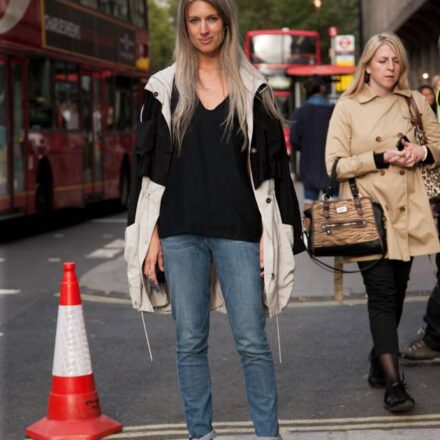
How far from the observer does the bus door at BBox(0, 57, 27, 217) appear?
16.6m

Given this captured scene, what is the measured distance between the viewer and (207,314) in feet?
16.7

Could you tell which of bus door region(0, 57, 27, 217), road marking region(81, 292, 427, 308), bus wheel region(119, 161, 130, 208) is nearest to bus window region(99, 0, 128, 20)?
bus wheel region(119, 161, 130, 208)

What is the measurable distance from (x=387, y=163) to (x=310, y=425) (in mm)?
1336

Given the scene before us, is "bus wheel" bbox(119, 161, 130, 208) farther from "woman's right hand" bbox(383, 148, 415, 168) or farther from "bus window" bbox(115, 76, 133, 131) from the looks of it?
"woman's right hand" bbox(383, 148, 415, 168)

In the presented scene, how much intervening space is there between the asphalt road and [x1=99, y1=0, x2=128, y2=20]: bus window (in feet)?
33.7

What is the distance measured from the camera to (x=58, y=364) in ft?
19.4

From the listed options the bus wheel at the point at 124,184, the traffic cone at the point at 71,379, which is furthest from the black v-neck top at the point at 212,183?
Result: the bus wheel at the point at 124,184

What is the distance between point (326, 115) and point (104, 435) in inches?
318

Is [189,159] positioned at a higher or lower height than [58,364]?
higher

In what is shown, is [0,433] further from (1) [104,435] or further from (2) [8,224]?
(2) [8,224]

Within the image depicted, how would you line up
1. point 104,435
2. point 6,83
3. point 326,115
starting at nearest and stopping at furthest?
point 104,435 → point 326,115 → point 6,83

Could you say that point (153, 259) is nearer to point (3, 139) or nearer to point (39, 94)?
point (3, 139)

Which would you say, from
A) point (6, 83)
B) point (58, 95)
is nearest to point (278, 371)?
point (6, 83)

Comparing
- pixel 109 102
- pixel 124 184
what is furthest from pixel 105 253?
pixel 124 184
